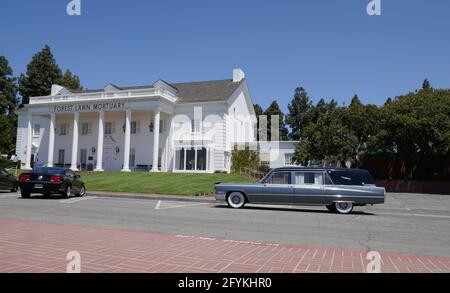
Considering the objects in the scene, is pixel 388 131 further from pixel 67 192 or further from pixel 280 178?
pixel 67 192

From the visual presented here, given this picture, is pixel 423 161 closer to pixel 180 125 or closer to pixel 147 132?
pixel 180 125

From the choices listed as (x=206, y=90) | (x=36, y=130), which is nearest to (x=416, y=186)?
(x=206, y=90)

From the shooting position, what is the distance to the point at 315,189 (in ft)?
49.1

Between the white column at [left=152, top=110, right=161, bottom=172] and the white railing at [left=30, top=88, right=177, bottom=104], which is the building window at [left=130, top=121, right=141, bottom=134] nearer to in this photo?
the white railing at [left=30, top=88, right=177, bottom=104]

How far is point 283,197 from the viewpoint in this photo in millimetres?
15109

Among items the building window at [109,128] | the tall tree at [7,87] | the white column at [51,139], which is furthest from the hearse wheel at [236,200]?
the tall tree at [7,87]

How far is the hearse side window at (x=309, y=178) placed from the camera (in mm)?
15086

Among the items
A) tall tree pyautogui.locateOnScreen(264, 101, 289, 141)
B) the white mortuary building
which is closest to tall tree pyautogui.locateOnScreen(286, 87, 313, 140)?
tall tree pyautogui.locateOnScreen(264, 101, 289, 141)

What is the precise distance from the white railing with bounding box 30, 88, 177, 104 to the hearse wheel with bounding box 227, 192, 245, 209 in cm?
2603

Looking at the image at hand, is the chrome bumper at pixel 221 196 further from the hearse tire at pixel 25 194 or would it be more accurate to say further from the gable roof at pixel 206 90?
the gable roof at pixel 206 90

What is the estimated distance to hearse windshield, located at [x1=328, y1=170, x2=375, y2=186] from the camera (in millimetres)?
14906

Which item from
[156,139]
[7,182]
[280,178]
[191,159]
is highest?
[156,139]

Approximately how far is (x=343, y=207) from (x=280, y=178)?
2.58 metres

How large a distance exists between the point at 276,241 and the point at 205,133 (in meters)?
33.8
